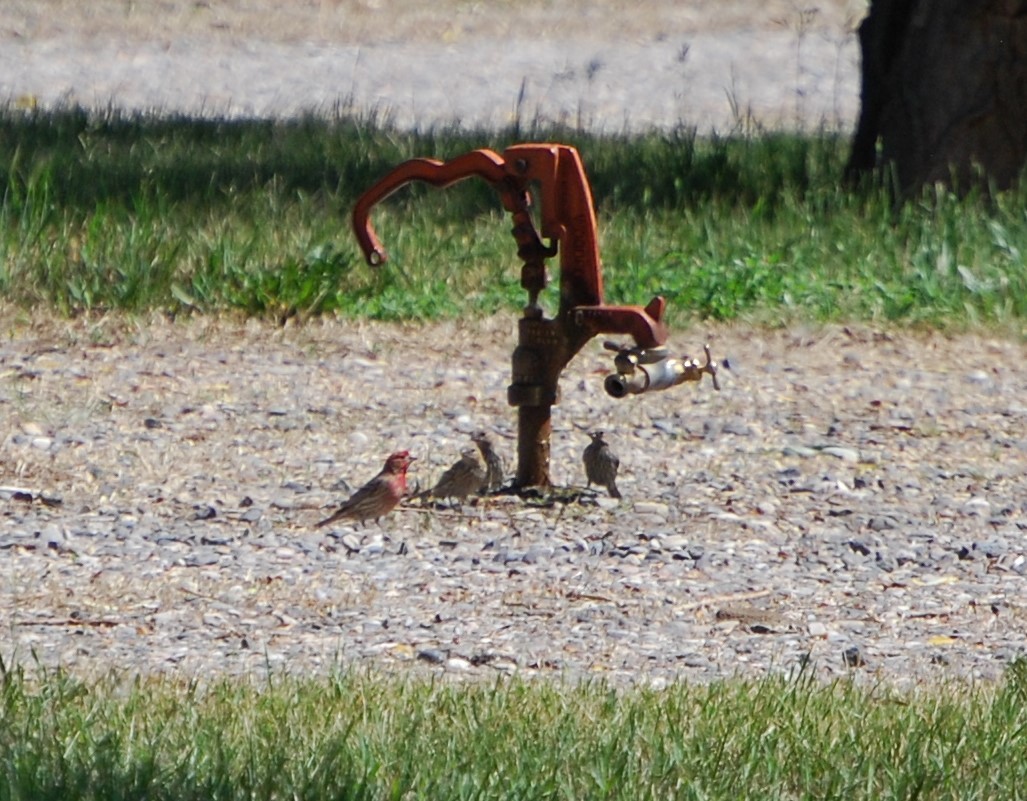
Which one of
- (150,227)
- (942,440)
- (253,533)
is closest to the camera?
(253,533)

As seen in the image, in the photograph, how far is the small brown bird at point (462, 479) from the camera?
5.60m

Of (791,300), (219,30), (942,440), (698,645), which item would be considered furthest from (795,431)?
(219,30)

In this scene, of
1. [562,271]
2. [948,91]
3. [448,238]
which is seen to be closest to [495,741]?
[562,271]

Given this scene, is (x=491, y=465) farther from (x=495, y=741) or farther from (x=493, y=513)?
(x=495, y=741)

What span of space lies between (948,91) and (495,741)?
6555 millimetres

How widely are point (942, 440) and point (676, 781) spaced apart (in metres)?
3.37

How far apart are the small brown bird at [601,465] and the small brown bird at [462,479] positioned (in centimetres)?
33

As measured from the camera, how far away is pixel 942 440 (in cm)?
674

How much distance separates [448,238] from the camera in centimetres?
893

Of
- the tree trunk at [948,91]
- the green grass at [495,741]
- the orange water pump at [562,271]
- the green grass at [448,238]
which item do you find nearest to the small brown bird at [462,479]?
the orange water pump at [562,271]

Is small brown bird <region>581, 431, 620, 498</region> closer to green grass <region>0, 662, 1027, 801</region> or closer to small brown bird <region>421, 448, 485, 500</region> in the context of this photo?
small brown bird <region>421, 448, 485, 500</region>

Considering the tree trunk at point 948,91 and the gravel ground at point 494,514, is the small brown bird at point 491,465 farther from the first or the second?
the tree trunk at point 948,91

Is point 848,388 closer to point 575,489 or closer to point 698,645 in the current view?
point 575,489

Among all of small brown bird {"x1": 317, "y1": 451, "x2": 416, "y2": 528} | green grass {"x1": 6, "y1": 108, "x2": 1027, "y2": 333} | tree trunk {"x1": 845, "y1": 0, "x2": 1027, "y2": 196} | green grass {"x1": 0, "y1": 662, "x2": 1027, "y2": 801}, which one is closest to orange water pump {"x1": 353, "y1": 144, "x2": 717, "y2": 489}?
small brown bird {"x1": 317, "y1": 451, "x2": 416, "y2": 528}
